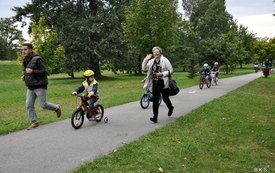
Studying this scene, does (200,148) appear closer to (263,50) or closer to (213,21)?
(213,21)

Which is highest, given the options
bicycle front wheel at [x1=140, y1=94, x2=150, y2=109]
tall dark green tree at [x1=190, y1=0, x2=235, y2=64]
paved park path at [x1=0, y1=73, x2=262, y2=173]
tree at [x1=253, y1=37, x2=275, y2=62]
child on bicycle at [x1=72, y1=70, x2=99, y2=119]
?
tall dark green tree at [x1=190, y1=0, x2=235, y2=64]

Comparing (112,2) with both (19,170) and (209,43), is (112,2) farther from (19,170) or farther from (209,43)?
(19,170)

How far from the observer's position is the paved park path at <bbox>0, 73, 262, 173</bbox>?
13.3 feet

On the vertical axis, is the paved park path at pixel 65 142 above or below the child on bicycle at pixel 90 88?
below

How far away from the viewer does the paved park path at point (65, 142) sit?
4043mm

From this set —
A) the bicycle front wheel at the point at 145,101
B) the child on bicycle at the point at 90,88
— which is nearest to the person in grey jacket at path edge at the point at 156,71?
the child on bicycle at the point at 90,88

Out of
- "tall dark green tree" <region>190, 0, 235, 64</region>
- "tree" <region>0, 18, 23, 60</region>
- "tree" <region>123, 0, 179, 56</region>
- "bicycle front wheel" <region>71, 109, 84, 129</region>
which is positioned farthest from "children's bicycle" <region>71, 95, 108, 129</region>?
"tree" <region>0, 18, 23, 60</region>

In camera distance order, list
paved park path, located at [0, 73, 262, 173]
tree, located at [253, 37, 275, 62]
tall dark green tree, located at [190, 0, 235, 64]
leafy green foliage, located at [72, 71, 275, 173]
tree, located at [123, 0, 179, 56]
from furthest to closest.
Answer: tree, located at [253, 37, 275, 62] < tall dark green tree, located at [190, 0, 235, 64] < tree, located at [123, 0, 179, 56] < paved park path, located at [0, 73, 262, 173] < leafy green foliage, located at [72, 71, 275, 173]

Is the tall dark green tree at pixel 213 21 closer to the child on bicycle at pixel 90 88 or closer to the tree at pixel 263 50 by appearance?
the tree at pixel 263 50

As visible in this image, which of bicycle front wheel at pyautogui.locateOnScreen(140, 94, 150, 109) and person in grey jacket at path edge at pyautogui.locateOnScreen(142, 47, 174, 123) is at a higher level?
person in grey jacket at path edge at pyautogui.locateOnScreen(142, 47, 174, 123)

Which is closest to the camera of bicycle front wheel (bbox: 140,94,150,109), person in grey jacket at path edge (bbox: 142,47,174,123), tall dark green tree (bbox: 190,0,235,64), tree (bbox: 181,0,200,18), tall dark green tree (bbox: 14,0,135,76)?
person in grey jacket at path edge (bbox: 142,47,174,123)

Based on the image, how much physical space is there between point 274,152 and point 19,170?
416cm

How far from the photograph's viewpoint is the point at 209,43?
3158 centimetres

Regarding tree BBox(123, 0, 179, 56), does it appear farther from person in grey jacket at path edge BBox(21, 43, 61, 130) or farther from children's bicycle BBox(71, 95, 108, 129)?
person in grey jacket at path edge BBox(21, 43, 61, 130)
